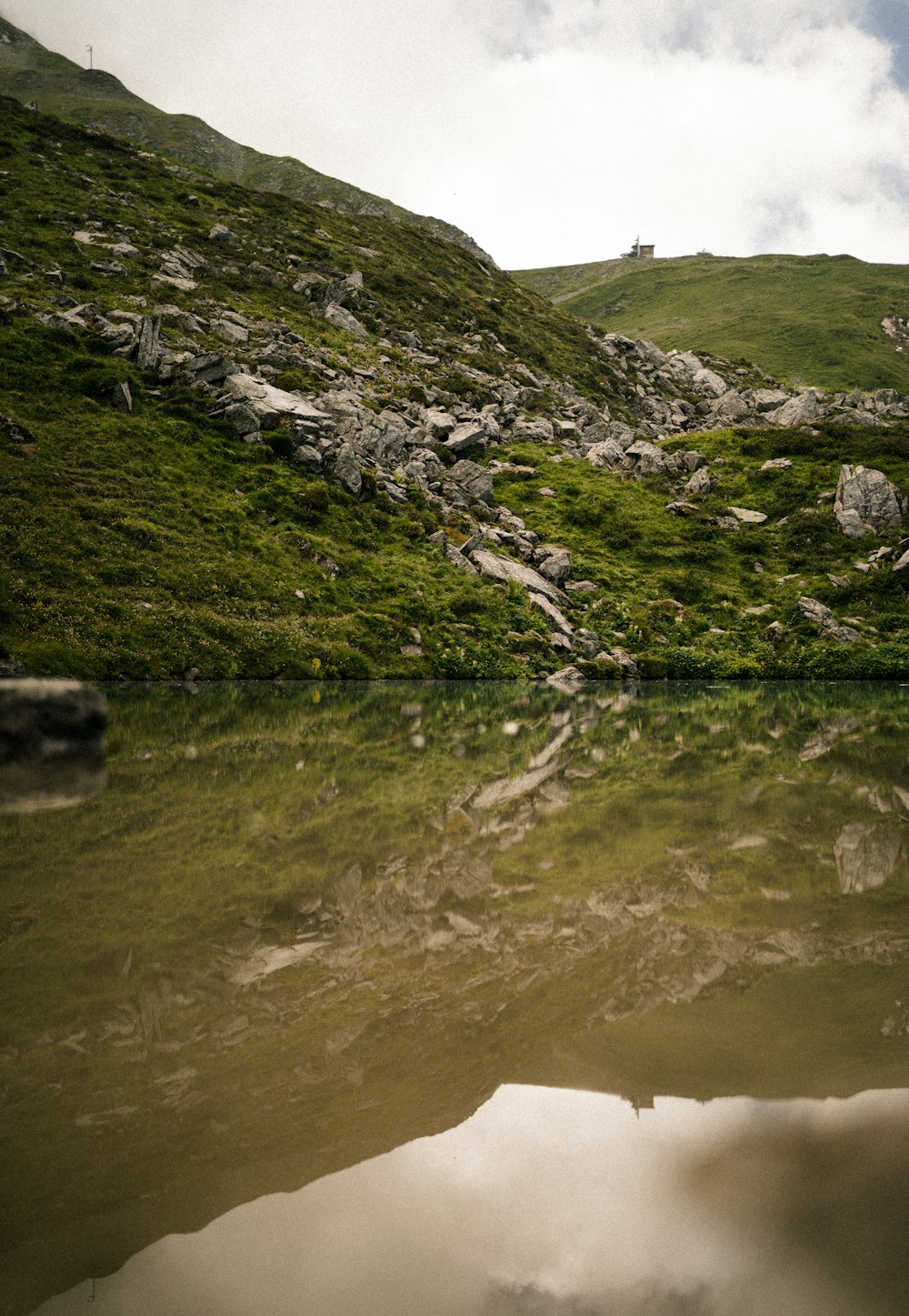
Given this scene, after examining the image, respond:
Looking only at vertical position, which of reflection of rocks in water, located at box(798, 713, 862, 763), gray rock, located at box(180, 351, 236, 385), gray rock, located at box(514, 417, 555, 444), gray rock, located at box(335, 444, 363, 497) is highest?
gray rock, located at box(514, 417, 555, 444)

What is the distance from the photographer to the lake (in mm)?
2398

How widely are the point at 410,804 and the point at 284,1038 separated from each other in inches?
240

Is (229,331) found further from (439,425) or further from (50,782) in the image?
(50,782)

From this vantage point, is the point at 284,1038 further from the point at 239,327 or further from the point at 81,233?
the point at 81,233

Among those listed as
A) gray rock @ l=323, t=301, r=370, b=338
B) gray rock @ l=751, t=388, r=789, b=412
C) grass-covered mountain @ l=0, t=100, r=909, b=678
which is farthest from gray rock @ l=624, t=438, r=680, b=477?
gray rock @ l=751, t=388, r=789, b=412

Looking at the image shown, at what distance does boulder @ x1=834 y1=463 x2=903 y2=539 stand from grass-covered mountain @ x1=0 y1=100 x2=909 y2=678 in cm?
52

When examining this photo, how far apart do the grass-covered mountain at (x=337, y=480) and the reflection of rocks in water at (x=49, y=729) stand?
10.9 metres

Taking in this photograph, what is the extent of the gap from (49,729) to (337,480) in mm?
36247

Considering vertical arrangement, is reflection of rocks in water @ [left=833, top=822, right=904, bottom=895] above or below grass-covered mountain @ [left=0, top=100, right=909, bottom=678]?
below

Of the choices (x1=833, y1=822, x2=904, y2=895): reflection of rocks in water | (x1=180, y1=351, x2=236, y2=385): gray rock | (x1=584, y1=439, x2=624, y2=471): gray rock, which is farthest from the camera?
(x1=584, y1=439, x2=624, y2=471): gray rock

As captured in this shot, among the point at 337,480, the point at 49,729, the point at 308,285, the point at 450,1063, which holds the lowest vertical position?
the point at 49,729

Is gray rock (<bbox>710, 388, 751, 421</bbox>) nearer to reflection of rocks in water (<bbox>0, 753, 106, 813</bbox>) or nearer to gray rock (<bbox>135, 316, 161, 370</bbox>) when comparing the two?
gray rock (<bbox>135, 316, 161, 370</bbox>)

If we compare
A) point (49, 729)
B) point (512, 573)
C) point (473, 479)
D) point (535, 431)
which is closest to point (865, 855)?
point (49, 729)

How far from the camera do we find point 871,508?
6125 cm
